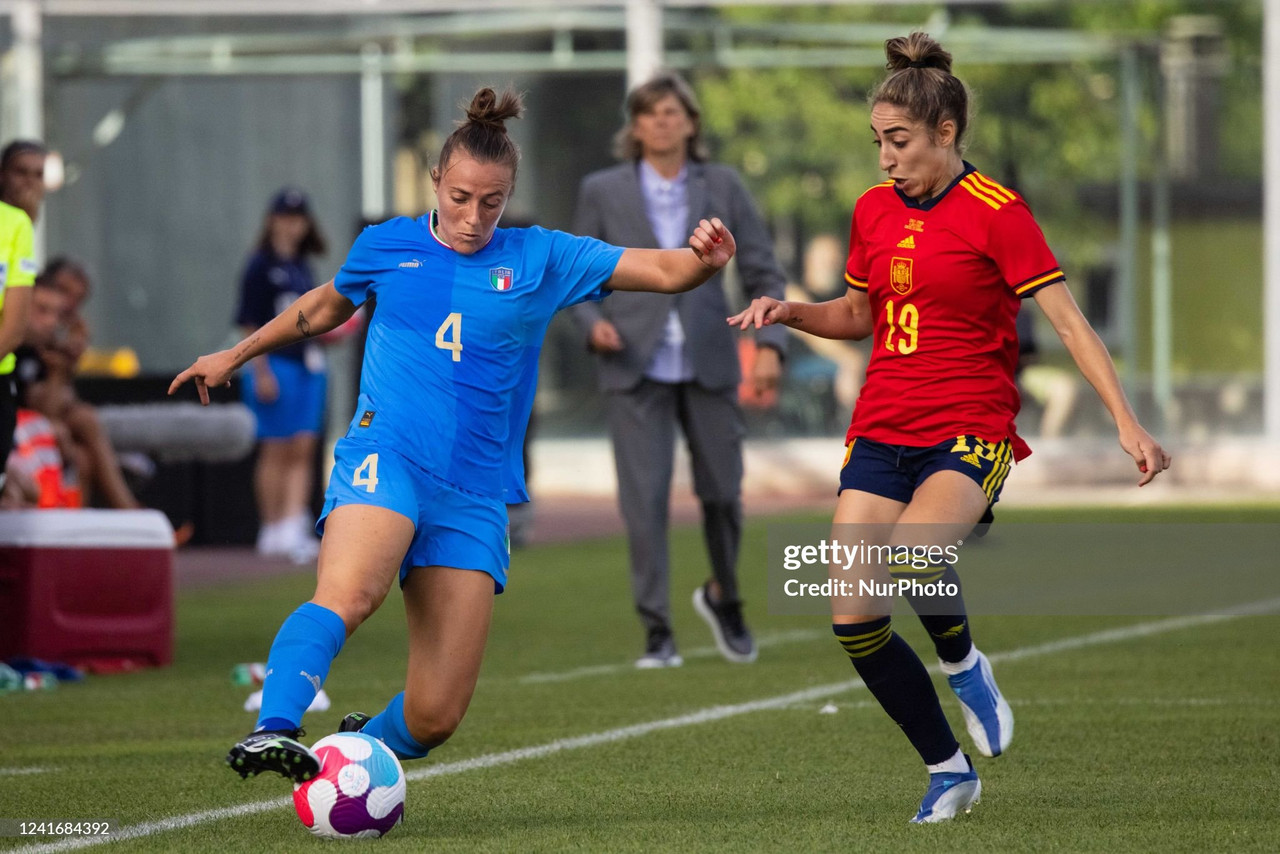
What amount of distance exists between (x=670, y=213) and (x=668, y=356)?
654 millimetres

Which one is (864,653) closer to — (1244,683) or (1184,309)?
(1244,683)

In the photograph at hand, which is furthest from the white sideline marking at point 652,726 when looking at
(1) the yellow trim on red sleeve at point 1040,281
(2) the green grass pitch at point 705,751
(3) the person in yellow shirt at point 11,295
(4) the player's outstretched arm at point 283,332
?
(3) the person in yellow shirt at point 11,295

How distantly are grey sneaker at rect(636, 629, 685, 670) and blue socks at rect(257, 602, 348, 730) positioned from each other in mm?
4035

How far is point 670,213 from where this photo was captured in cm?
916

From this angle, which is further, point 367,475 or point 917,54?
point 917,54

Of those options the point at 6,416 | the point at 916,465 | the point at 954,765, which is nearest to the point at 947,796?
the point at 954,765

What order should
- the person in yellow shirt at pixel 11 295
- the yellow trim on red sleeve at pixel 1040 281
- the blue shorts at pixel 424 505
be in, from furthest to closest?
the person in yellow shirt at pixel 11 295 < the yellow trim on red sleeve at pixel 1040 281 < the blue shorts at pixel 424 505

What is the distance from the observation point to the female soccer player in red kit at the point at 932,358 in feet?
17.9

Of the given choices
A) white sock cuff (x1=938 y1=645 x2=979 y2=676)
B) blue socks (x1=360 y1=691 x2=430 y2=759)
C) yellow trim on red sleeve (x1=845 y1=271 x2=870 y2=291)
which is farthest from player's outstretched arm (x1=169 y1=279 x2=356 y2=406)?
white sock cuff (x1=938 y1=645 x2=979 y2=676)

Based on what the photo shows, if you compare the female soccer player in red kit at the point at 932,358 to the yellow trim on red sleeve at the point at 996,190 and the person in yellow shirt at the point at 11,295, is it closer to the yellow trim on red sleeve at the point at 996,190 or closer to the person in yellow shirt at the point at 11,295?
the yellow trim on red sleeve at the point at 996,190

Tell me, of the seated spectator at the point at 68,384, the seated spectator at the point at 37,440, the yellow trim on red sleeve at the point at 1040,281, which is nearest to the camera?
the yellow trim on red sleeve at the point at 1040,281

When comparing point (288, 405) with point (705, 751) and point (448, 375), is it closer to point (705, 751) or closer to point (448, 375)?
point (705, 751)

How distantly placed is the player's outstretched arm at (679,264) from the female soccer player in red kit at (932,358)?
0.24 meters

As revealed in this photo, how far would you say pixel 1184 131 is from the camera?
23922 millimetres
